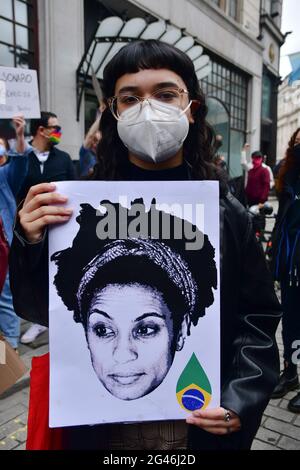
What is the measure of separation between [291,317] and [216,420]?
2.31 metres

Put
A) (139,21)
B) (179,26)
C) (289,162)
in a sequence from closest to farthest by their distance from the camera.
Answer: (289,162) → (139,21) → (179,26)

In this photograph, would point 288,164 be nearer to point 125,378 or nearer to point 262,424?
point 262,424

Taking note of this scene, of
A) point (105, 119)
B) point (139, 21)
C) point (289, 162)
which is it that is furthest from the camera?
point (139, 21)

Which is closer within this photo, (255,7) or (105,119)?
(105,119)

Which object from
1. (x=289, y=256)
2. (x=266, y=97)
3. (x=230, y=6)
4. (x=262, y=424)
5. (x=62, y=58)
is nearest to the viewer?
(x=262, y=424)

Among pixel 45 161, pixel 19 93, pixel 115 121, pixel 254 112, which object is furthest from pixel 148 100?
pixel 254 112

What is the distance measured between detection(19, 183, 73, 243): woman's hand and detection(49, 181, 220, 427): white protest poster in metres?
0.03

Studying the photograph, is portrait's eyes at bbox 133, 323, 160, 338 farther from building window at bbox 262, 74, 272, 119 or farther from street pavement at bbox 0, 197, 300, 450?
building window at bbox 262, 74, 272, 119

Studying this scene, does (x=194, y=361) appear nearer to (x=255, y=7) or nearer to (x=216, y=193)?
(x=216, y=193)

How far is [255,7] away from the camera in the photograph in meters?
17.4

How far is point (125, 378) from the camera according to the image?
3.45ft

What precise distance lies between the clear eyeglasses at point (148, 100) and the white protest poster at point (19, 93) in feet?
7.31

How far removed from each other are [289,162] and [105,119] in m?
2.13

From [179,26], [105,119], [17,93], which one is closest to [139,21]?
[179,26]
